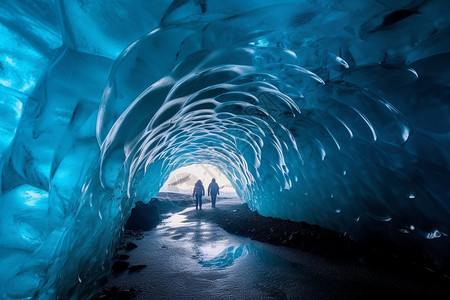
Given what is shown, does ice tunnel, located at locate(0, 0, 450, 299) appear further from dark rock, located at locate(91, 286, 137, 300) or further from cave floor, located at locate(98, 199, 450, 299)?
cave floor, located at locate(98, 199, 450, 299)

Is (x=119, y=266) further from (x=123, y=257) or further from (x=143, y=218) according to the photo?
(x=143, y=218)

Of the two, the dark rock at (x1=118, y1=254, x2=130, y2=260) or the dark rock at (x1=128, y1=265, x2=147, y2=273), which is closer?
the dark rock at (x1=128, y1=265, x2=147, y2=273)

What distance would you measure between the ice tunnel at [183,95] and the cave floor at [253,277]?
2.44ft

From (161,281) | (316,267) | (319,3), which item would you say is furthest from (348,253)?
(319,3)

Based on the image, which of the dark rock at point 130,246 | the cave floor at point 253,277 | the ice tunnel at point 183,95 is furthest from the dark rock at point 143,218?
the ice tunnel at point 183,95

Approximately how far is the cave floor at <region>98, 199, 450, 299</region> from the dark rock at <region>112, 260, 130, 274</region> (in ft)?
0.51

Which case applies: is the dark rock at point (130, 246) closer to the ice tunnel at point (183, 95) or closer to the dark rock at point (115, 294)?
the ice tunnel at point (183, 95)

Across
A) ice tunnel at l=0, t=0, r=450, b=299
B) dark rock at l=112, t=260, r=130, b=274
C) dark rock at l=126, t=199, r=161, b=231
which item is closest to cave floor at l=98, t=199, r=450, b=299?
dark rock at l=112, t=260, r=130, b=274

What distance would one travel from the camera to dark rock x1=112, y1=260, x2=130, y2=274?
4.07m

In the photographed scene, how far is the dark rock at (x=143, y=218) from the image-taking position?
326 inches

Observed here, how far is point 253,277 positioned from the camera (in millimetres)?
3873

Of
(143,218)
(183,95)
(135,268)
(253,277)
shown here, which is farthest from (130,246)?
(183,95)

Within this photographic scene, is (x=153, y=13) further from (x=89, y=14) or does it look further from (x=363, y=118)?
(x=363, y=118)

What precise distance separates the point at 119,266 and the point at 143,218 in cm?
474
